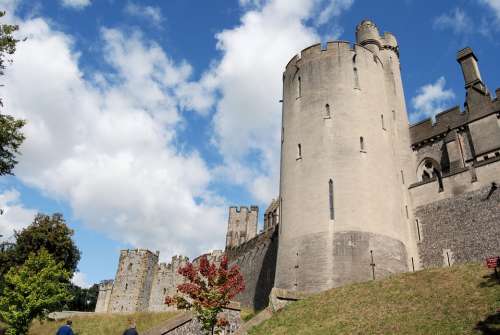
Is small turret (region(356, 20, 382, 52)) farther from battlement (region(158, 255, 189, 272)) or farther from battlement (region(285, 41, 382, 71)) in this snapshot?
battlement (region(158, 255, 189, 272))

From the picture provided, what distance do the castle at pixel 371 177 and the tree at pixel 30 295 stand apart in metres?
11.8

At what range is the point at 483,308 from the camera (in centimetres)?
1095

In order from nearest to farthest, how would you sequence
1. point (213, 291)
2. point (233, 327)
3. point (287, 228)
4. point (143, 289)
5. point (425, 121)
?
point (213, 291), point (233, 327), point (287, 228), point (425, 121), point (143, 289)

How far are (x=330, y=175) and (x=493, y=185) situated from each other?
25.5ft

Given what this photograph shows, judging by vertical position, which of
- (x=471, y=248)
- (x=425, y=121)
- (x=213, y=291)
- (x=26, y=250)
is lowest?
(x=213, y=291)

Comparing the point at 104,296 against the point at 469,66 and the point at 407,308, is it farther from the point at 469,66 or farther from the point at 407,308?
the point at 407,308

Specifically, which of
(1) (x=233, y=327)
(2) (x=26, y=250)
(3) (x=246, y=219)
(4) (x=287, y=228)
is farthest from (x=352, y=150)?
(3) (x=246, y=219)

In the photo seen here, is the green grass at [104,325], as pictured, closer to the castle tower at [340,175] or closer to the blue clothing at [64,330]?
the castle tower at [340,175]

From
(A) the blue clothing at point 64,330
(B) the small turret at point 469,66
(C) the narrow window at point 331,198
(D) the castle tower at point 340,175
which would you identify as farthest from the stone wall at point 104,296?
(B) the small turret at point 469,66

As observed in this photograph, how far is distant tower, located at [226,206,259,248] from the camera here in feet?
170

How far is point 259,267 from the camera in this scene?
3372cm

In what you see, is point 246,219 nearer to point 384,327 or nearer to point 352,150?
point 352,150

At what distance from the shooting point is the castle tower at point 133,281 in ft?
138

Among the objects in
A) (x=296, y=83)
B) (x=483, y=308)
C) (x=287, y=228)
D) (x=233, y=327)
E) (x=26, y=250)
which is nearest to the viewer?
(x=483, y=308)
